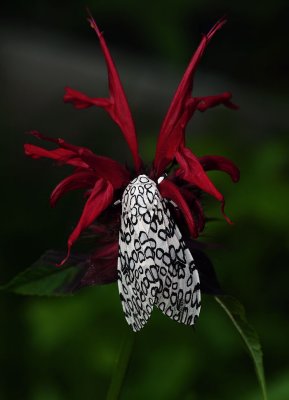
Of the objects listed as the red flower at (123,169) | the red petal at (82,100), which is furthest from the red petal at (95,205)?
the red petal at (82,100)

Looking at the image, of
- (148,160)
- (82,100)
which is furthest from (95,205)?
(148,160)

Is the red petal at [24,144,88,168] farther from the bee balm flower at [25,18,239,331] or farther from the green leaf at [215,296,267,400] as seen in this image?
the green leaf at [215,296,267,400]

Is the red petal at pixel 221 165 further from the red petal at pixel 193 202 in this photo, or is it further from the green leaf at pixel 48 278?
the green leaf at pixel 48 278

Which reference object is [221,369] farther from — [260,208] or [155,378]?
[260,208]

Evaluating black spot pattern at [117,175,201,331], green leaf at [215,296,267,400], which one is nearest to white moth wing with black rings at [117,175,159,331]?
black spot pattern at [117,175,201,331]

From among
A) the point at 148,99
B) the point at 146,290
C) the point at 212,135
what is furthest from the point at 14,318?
the point at 148,99

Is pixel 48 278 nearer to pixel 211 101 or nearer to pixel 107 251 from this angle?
pixel 107 251
